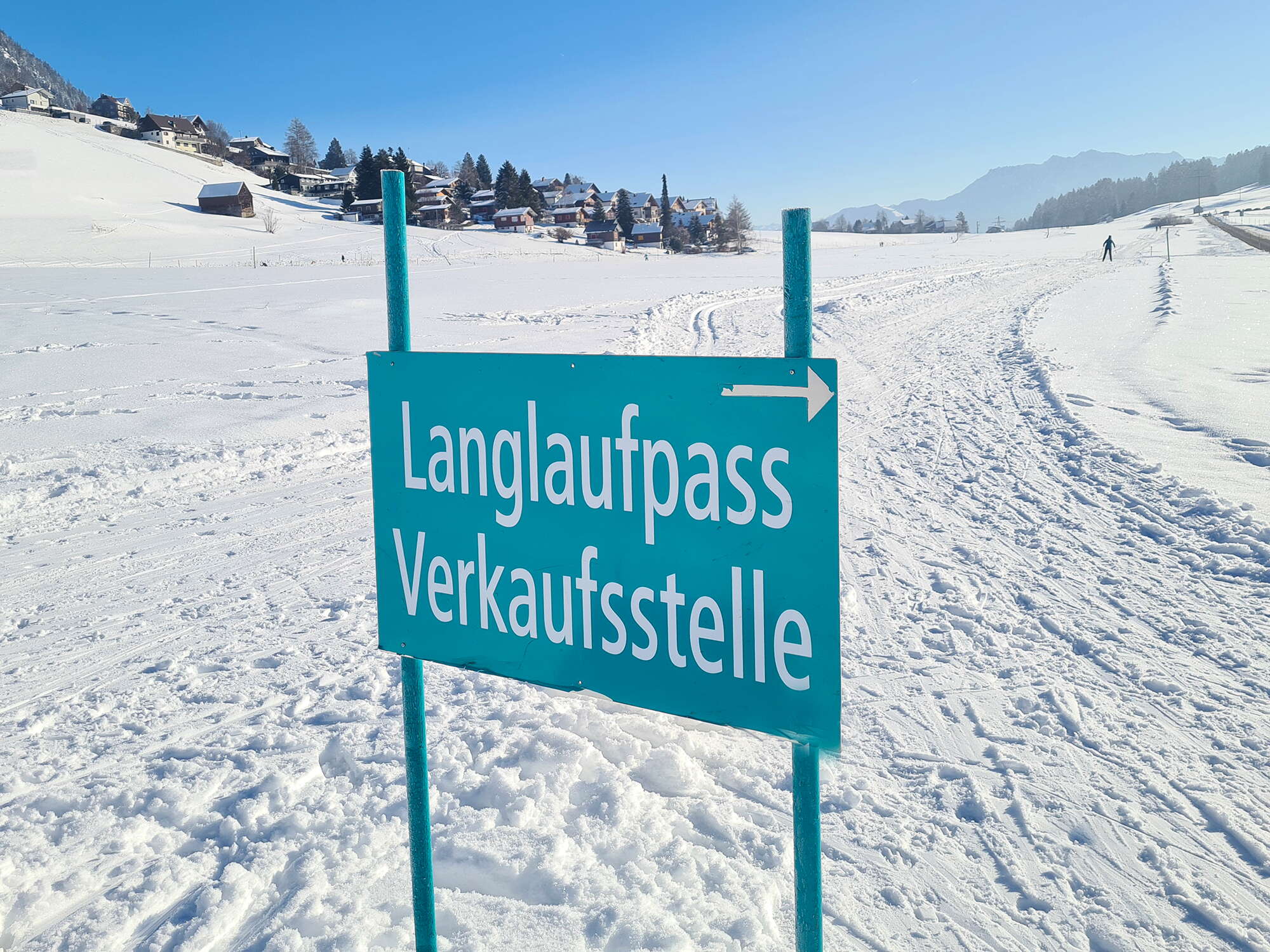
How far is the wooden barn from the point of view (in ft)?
213

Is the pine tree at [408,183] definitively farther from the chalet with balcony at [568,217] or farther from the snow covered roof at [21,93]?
the snow covered roof at [21,93]

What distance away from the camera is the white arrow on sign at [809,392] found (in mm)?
1389

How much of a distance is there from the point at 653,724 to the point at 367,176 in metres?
83.2

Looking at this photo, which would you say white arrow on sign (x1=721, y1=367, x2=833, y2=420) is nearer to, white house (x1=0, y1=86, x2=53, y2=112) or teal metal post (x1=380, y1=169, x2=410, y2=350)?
teal metal post (x1=380, y1=169, x2=410, y2=350)

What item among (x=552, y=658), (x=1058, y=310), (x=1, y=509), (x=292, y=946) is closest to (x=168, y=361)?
(x=1, y=509)

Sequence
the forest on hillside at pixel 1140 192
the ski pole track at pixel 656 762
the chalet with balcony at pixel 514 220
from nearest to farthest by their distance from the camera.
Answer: the ski pole track at pixel 656 762 → the chalet with balcony at pixel 514 220 → the forest on hillside at pixel 1140 192

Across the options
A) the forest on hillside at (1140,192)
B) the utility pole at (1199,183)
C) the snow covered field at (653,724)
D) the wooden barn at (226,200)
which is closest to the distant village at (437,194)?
the wooden barn at (226,200)

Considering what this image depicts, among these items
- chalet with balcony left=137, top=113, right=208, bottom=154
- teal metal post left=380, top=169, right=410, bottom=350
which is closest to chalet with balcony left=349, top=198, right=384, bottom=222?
chalet with balcony left=137, top=113, right=208, bottom=154

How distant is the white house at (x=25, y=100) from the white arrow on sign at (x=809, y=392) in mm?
143250

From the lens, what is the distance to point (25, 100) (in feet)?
376

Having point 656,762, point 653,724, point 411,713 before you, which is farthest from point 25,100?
point 411,713

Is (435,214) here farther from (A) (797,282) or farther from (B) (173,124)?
(A) (797,282)

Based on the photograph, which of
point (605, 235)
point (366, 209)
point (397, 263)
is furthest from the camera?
point (605, 235)

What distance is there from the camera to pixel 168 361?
12.8m
